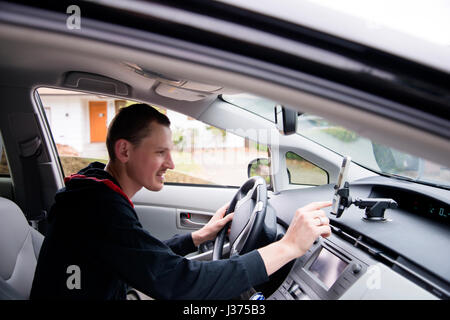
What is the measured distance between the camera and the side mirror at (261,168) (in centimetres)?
267

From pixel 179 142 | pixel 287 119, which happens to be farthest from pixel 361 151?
pixel 179 142

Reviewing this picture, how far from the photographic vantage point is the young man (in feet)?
3.45

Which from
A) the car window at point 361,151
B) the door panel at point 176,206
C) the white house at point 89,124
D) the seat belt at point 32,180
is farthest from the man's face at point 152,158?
the seat belt at point 32,180

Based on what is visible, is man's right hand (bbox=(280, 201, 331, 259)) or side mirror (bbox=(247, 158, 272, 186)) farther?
side mirror (bbox=(247, 158, 272, 186))

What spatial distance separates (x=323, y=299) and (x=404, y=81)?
883mm

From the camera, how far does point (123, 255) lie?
3.44 ft

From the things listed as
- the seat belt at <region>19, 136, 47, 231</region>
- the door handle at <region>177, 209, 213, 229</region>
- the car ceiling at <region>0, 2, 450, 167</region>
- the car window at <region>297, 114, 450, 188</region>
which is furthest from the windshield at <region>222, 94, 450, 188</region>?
the seat belt at <region>19, 136, 47, 231</region>

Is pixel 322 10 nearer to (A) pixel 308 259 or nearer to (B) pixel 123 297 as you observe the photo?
(A) pixel 308 259

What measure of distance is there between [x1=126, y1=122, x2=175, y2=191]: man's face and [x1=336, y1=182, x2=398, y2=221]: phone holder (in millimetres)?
728

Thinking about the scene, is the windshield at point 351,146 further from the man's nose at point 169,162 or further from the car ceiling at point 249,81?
the car ceiling at point 249,81

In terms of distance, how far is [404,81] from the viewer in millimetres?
598

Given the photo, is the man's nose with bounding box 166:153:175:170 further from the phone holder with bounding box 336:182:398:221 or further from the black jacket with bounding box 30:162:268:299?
the phone holder with bounding box 336:182:398:221

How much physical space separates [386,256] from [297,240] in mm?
354
